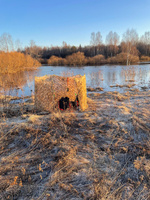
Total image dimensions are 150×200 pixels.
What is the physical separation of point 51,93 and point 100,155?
3.09m

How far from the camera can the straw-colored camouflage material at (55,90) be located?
5.29 meters

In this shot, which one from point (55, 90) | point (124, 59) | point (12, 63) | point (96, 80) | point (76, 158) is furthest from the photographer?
point (124, 59)

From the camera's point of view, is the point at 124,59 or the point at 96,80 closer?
the point at 96,80

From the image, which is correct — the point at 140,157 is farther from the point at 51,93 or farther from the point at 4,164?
the point at 51,93

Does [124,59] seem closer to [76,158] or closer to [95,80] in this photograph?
[95,80]

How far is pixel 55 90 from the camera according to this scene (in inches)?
211

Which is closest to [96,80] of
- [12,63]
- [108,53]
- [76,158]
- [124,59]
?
[76,158]

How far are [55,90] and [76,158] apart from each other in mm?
3035

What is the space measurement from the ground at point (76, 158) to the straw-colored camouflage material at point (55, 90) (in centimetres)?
90

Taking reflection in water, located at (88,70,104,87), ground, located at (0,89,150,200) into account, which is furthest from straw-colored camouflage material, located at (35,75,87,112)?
reflection in water, located at (88,70,104,87)

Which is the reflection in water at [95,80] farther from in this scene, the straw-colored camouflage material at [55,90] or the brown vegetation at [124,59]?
the brown vegetation at [124,59]

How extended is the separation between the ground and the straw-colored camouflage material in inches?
35.3

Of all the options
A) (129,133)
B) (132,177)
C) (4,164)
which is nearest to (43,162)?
(4,164)

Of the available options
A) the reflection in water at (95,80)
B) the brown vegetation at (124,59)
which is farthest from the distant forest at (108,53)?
the reflection in water at (95,80)
